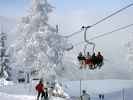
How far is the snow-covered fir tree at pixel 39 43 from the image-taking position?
150 feet

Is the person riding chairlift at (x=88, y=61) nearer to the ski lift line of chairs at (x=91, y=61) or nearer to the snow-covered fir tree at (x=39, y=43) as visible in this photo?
the ski lift line of chairs at (x=91, y=61)

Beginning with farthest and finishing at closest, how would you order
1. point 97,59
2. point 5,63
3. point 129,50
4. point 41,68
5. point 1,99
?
1. point 129,50
2. point 5,63
3. point 41,68
4. point 1,99
5. point 97,59

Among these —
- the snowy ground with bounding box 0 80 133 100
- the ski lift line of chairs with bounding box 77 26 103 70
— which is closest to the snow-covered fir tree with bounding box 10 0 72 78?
the snowy ground with bounding box 0 80 133 100

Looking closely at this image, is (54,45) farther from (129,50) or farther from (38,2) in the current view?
(129,50)

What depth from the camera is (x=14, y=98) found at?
32000 millimetres

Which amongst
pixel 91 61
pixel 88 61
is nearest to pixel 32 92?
pixel 88 61

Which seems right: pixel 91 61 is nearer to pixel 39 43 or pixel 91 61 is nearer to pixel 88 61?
pixel 88 61

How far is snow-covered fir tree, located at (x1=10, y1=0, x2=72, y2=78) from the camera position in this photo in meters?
45.7

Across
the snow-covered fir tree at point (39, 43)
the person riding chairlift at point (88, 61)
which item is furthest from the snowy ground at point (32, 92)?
the person riding chairlift at point (88, 61)

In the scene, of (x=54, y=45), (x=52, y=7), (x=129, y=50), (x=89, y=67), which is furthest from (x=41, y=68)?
(x=129, y=50)

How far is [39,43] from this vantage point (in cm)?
4572

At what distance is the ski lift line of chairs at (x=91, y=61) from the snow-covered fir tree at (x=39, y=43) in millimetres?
22001

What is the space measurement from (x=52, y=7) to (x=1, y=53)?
1658 cm

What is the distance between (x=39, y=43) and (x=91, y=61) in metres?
23.9
